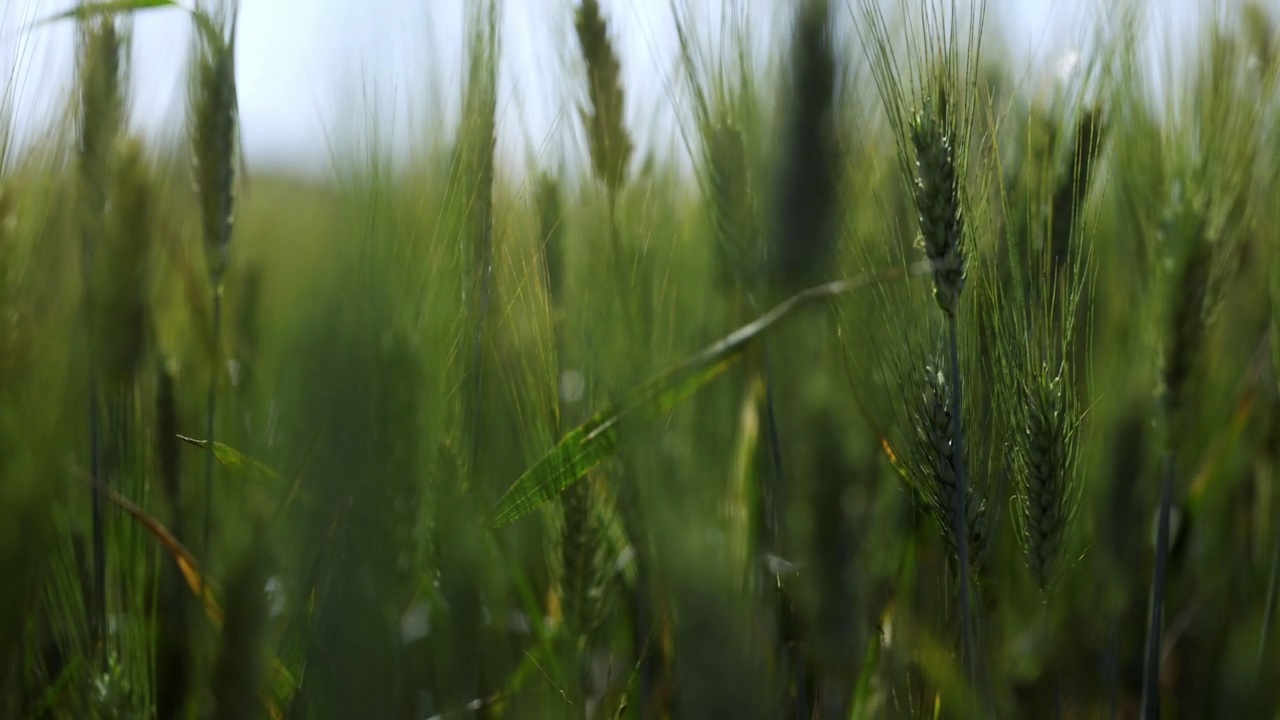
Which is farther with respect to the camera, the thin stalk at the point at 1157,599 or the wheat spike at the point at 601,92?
the wheat spike at the point at 601,92

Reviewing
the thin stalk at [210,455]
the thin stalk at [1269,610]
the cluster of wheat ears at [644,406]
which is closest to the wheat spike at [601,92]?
the cluster of wheat ears at [644,406]

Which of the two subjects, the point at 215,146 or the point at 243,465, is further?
the point at 215,146

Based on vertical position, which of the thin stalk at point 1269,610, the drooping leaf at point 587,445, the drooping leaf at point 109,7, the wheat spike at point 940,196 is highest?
the drooping leaf at point 109,7

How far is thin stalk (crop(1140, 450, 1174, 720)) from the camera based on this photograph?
772 mm

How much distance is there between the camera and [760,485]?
1.06 meters

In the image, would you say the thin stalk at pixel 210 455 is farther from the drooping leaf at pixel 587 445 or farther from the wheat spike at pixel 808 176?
the wheat spike at pixel 808 176

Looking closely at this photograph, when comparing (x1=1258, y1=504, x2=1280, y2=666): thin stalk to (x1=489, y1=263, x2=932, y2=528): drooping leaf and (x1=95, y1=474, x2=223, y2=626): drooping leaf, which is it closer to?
(x1=489, y1=263, x2=932, y2=528): drooping leaf

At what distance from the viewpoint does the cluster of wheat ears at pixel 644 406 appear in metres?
0.62

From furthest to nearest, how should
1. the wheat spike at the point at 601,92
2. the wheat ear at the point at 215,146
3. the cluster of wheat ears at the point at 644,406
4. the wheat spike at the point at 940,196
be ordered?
the wheat spike at the point at 601,92 → the wheat ear at the point at 215,146 → the wheat spike at the point at 940,196 → the cluster of wheat ears at the point at 644,406

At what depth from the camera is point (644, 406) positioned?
2.16 feet

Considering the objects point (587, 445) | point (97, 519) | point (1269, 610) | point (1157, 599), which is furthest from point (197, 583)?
point (1269, 610)

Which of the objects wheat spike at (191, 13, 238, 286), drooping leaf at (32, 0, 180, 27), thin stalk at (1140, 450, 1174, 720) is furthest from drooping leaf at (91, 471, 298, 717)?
thin stalk at (1140, 450, 1174, 720)

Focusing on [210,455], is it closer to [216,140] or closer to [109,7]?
[216,140]

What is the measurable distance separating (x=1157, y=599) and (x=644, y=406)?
0.48 meters
